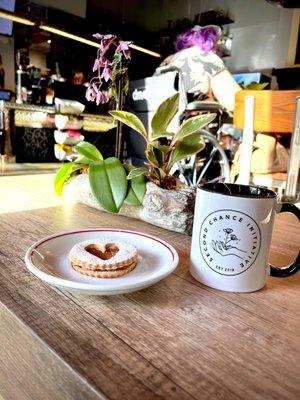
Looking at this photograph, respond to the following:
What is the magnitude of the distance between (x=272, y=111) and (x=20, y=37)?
10.4ft

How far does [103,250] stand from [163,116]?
337 mm

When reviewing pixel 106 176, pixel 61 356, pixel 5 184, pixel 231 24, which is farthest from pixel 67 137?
pixel 231 24

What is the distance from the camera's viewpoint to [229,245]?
0.32 meters

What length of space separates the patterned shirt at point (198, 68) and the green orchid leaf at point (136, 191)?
1353 millimetres

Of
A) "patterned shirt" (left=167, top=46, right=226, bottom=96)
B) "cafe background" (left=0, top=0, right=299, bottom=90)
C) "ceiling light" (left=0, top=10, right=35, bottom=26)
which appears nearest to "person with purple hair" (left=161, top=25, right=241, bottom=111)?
"patterned shirt" (left=167, top=46, right=226, bottom=96)

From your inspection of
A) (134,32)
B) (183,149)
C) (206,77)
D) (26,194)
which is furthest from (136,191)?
(134,32)

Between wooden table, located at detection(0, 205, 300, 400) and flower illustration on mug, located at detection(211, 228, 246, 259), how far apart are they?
46 millimetres

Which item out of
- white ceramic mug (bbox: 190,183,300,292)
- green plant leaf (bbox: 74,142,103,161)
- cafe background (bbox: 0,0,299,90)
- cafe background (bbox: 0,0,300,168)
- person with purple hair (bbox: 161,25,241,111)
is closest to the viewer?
white ceramic mug (bbox: 190,183,300,292)

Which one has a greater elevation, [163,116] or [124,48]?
[124,48]

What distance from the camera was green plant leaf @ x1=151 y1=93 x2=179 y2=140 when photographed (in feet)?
1.98

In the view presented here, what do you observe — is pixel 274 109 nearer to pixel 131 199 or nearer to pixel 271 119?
pixel 271 119

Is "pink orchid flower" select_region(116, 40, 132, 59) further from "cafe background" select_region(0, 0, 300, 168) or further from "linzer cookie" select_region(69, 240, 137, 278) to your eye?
"cafe background" select_region(0, 0, 300, 168)

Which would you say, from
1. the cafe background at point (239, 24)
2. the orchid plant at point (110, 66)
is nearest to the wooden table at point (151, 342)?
the orchid plant at point (110, 66)

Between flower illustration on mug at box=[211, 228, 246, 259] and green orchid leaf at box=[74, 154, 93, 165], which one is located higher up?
green orchid leaf at box=[74, 154, 93, 165]
